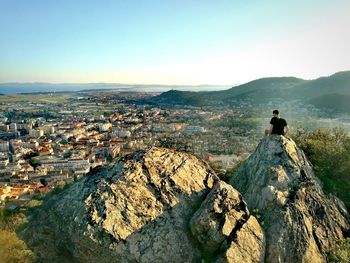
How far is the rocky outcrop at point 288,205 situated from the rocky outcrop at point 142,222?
52 cm

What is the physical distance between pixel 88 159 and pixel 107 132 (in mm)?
38968

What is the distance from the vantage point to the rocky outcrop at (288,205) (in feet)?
26.9

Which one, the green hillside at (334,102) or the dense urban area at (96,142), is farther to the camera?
the green hillside at (334,102)

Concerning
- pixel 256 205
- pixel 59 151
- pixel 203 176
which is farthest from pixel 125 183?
pixel 59 151

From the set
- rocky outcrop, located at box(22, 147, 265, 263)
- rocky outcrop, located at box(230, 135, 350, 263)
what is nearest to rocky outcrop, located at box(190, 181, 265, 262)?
rocky outcrop, located at box(22, 147, 265, 263)

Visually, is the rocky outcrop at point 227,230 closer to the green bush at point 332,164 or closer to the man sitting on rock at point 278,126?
the man sitting on rock at point 278,126

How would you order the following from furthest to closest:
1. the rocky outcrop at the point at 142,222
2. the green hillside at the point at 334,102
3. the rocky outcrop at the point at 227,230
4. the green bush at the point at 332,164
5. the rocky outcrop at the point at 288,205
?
the green hillside at the point at 334,102, the green bush at the point at 332,164, the rocky outcrop at the point at 288,205, the rocky outcrop at the point at 227,230, the rocky outcrop at the point at 142,222

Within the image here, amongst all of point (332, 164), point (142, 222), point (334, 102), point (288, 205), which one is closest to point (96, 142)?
point (334, 102)

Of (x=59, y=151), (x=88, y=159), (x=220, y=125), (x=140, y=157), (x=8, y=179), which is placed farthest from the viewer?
(x=220, y=125)

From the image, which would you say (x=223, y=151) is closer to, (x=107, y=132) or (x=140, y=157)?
(x=107, y=132)

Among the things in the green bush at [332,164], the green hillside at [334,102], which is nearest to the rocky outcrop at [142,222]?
the green bush at [332,164]

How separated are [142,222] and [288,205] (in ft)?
11.0

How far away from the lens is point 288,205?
874 cm

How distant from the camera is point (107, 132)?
4060 inches
